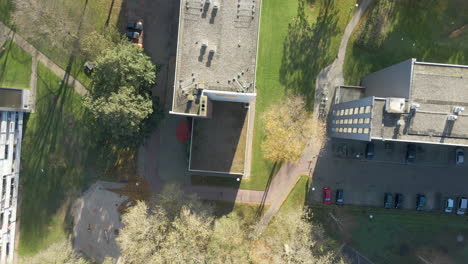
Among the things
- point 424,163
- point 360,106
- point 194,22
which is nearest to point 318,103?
point 360,106

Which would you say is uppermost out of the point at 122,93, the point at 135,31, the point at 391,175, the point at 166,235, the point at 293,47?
the point at 135,31

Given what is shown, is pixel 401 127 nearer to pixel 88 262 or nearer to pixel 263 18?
pixel 263 18

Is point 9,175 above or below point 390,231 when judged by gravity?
above

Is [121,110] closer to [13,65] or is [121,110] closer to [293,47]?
[13,65]

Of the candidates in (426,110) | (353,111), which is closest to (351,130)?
(353,111)

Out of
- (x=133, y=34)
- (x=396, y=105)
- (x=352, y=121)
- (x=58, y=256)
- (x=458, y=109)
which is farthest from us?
(x=133, y=34)

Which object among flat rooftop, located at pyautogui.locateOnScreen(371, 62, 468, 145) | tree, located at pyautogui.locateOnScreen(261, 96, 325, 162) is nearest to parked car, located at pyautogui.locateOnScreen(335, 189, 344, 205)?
tree, located at pyautogui.locateOnScreen(261, 96, 325, 162)
